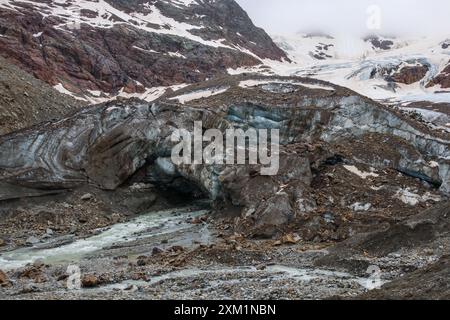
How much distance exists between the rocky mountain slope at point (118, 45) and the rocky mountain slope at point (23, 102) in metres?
31.5

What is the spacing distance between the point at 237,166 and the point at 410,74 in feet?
277

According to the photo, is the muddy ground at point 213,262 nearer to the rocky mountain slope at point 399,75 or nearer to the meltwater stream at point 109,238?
the meltwater stream at point 109,238

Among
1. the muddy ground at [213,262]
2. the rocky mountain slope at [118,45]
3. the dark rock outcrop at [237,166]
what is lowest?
the muddy ground at [213,262]

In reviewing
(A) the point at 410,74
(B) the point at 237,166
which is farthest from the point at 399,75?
(B) the point at 237,166

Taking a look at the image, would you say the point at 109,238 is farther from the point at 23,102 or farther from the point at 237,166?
the point at 23,102

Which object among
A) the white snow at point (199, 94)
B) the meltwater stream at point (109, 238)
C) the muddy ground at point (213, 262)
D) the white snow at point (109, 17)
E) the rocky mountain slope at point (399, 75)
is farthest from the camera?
the white snow at point (109, 17)

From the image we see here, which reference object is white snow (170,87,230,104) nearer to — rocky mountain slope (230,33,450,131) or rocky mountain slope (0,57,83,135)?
rocky mountain slope (0,57,83,135)

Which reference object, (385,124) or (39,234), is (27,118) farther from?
(385,124)

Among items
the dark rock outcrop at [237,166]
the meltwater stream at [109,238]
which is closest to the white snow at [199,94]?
the dark rock outcrop at [237,166]

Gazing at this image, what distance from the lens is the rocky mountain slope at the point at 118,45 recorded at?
84.7 meters

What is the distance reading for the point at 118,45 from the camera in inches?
3962

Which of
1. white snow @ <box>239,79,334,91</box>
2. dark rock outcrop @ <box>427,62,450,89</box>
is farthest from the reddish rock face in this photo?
white snow @ <box>239,79,334,91</box>

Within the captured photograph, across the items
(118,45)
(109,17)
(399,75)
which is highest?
(109,17)

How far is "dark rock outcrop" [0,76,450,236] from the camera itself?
100ft
